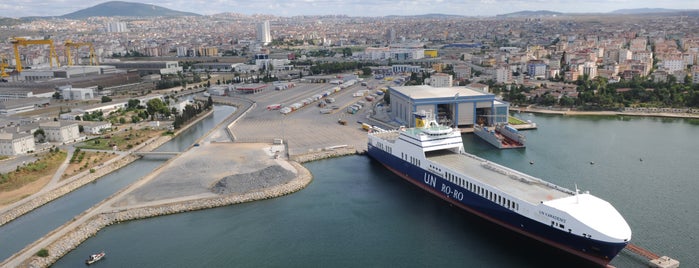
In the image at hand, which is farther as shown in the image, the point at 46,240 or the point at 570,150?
the point at 570,150

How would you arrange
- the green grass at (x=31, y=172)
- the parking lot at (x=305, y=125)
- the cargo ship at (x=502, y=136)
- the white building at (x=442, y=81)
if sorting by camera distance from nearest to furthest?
the green grass at (x=31, y=172) → the cargo ship at (x=502, y=136) → the parking lot at (x=305, y=125) → the white building at (x=442, y=81)

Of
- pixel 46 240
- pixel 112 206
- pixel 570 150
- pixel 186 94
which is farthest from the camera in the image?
pixel 186 94

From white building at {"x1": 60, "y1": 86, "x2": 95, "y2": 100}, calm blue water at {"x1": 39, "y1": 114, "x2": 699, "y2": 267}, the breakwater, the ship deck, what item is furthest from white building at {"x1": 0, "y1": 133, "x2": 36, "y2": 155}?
white building at {"x1": 60, "y1": 86, "x2": 95, "y2": 100}

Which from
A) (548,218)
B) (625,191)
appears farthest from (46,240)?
(625,191)

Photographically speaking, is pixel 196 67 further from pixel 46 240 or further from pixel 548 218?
pixel 548 218

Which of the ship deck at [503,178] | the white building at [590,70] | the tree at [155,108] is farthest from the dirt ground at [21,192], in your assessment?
the white building at [590,70]

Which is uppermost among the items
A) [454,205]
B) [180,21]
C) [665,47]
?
[180,21]

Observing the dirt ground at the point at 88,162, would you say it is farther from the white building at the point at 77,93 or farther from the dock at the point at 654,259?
the white building at the point at 77,93
